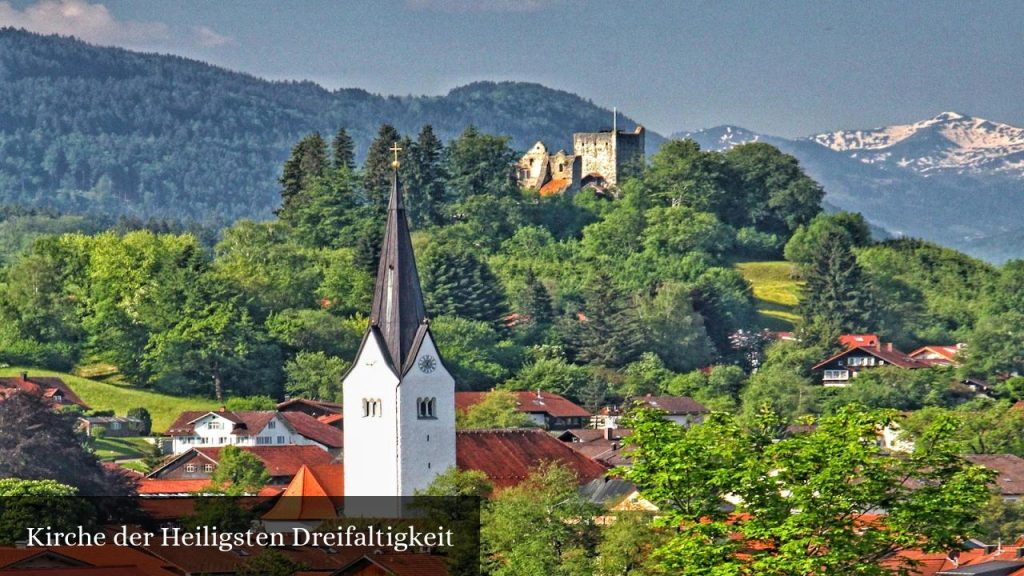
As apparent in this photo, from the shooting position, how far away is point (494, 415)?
99625 millimetres

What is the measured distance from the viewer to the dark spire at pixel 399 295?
7694 cm

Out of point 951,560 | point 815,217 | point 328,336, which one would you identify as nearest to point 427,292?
point 328,336

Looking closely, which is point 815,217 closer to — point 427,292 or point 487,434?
point 427,292

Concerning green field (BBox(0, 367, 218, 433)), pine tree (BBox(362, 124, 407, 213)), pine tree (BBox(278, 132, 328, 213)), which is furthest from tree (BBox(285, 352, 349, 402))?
pine tree (BBox(278, 132, 328, 213))

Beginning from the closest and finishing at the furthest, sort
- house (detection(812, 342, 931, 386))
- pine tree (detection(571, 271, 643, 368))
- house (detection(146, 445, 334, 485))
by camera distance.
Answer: house (detection(146, 445, 334, 485)), pine tree (detection(571, 271, 643, 368)), house (detection(812, 342, 931, 386))

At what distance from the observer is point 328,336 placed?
393ft

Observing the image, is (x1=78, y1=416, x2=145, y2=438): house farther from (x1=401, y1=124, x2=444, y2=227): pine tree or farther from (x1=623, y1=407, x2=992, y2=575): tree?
(x1=623, y1=407, x2=992, y2=575): tree

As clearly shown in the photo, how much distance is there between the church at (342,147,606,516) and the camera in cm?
7662

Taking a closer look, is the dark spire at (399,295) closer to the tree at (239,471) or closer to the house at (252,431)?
the tree at (239,471)

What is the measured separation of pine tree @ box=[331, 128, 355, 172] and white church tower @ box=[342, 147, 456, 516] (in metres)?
69.0

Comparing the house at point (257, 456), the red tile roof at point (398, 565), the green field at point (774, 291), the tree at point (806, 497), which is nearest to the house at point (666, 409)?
the house at point (257, 456)

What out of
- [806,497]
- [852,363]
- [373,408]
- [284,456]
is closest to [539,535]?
[806,497]

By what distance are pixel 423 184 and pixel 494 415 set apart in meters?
49.0

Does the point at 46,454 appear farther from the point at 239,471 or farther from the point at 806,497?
the point at 806,497
